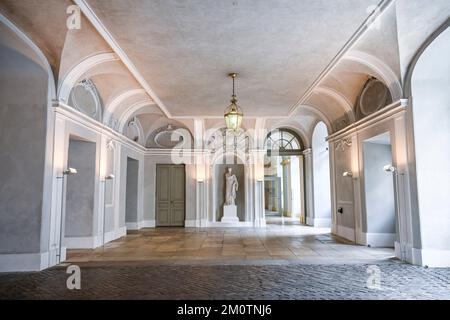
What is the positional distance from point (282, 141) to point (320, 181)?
9.11ft

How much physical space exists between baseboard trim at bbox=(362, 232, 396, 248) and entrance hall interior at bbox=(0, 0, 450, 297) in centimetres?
4

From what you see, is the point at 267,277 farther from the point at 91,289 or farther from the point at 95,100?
the point at 95,100

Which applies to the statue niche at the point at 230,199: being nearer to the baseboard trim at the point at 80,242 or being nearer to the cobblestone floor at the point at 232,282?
the baseboard trim at the point at 80,242

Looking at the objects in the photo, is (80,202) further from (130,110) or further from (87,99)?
(130,110)

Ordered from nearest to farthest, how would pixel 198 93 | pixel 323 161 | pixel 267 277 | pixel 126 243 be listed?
pixel 267 277
pixel 198 93
pixel 126 243
pixel 323 161

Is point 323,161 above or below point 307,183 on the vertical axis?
above

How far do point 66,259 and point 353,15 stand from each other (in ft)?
24.6

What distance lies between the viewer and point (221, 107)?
989 cm

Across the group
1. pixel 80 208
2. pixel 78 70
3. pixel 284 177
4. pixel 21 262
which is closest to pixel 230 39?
pixel 78 70

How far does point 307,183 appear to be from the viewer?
13.9m

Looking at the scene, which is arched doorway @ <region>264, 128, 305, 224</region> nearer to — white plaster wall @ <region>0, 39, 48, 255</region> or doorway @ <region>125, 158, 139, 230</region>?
doorway @ <region>125, 158, 139, 230</region>

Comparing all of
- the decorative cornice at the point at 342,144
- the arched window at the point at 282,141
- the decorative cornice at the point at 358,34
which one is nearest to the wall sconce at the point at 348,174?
the decorative cornice at the point at 342,144
